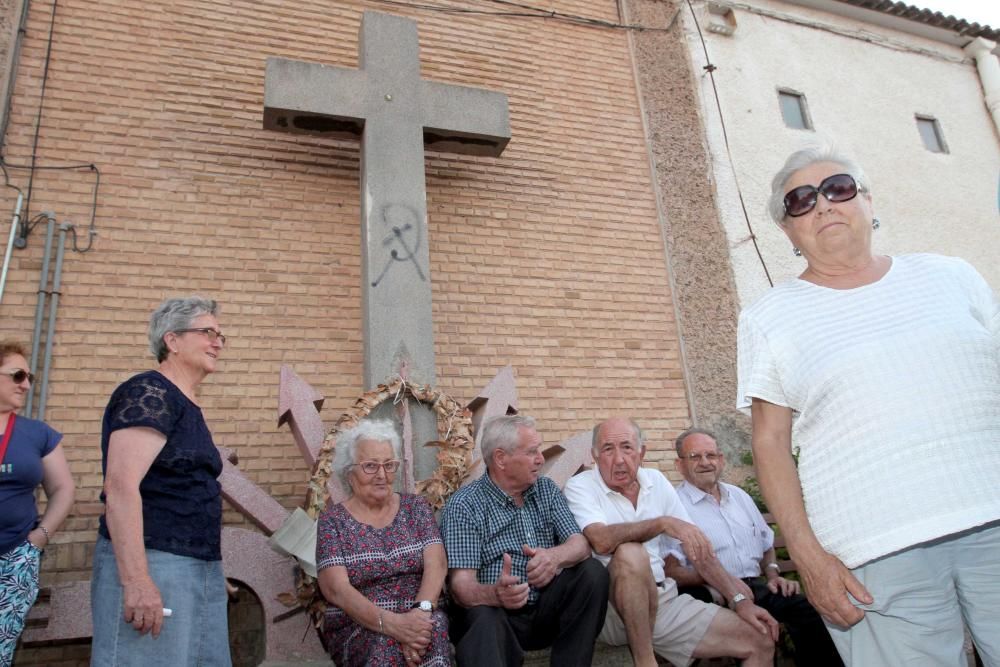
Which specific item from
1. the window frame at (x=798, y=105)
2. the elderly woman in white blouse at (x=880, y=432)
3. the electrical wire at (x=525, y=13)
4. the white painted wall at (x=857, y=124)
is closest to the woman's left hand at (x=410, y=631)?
the elderly woman in white blouse at (x=880, y=432)

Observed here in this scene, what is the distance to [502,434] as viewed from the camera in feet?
11.8

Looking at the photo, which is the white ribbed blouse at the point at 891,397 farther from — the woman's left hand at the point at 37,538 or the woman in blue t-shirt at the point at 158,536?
the woman's left hand at the point at 37,538

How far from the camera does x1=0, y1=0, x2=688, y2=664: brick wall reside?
4.75 metres

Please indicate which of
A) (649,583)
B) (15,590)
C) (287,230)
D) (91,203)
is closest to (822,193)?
(649,583)

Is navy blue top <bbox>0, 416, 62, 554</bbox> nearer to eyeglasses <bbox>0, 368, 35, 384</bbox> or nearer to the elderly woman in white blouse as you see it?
eyeglasses <bbox>0, 368, 35, 384</bbox>

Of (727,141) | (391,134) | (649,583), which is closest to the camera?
(649,583)

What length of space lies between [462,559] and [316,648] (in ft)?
2.69

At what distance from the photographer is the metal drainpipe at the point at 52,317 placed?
14.5 feet

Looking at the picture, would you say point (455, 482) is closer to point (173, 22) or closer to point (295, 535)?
point (295, 535)

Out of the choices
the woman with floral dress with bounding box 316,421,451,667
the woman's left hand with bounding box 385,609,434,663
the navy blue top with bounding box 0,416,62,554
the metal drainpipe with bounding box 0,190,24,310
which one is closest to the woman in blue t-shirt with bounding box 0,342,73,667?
the navy blue top with bounding box 0,416,62,554

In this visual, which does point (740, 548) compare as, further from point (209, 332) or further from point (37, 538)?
point (37, 538)

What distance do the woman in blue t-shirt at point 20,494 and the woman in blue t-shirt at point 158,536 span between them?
0.59 m

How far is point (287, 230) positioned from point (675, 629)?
134 inches

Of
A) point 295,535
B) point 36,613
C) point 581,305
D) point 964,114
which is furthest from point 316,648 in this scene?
point 964,114
